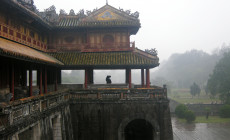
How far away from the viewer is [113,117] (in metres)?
13.2

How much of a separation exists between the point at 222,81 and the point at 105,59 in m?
43.1

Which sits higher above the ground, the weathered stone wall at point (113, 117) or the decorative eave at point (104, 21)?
the decorative eave at point (104, 21)

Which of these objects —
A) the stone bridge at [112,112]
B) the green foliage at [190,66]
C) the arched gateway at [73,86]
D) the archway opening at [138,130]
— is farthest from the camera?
the green foliage at [190,66]

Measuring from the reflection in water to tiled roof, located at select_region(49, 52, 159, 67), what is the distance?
15265mm

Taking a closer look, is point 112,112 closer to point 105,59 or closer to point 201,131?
point 105,59

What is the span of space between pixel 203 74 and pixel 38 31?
347 feet

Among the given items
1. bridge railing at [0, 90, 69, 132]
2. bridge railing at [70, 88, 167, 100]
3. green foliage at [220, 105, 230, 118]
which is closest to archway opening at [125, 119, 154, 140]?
bridge railing at [70, 88, 167, 100]

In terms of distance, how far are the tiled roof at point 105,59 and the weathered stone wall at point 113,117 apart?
3.56 metres

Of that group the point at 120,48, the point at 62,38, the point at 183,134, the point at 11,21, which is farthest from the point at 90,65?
the point at 183,134

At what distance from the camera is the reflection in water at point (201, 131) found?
25766 mm

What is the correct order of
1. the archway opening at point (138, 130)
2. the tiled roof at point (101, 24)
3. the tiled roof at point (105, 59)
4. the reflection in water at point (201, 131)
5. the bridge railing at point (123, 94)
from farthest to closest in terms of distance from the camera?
the reflection in water at point (201, 131)
the tiled roof at point (101, 24)
the archway opening at point (138, 130)
the tiled roof at point (105, 59)
the bridge railing at point (123, 94)

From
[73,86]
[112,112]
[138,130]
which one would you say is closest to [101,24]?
[73,86]

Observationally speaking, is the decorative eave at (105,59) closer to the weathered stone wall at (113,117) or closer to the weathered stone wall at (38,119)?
the weathered stone wall at (113,117)

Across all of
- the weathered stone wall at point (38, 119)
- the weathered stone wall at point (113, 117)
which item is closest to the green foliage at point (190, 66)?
the weathered stone wall at point (113, 117)
